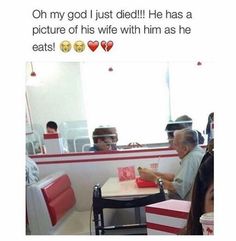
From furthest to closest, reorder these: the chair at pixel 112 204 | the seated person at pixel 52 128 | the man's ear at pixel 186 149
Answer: the seated person at pixel 52 128, the man's ear at pixel 186 149, the chair at pixel 112 204

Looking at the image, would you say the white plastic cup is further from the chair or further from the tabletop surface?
the tabletop surface

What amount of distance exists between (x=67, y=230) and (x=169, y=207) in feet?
1.38

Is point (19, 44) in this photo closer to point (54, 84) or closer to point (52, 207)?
point (54, 84)

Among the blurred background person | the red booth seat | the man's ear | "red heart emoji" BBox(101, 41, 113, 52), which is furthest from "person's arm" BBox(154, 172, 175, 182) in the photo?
"red heart emoji" BBox(101, 41, 113, 52)

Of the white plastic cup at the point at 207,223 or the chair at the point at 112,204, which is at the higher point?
the white plastic cup at the point at 207,223

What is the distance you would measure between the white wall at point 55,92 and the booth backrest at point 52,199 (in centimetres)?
24

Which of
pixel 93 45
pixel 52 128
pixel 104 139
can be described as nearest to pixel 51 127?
pixel 52 128

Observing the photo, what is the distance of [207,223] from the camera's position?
83cm

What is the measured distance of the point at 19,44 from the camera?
2.94 feet

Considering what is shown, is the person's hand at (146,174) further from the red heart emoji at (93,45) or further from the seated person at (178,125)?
the red heart emoji at (93,45)

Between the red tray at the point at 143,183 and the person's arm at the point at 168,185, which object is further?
the red tray at the point at 143,183

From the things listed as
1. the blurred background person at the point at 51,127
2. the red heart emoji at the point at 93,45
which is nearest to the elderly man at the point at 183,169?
the blurred background person at the point at 51,127

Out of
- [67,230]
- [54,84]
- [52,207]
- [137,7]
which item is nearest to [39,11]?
[137,7]

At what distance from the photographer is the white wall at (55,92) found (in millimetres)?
982
